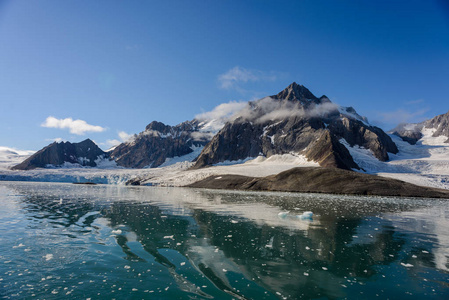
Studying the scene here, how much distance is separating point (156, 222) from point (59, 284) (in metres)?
14.6

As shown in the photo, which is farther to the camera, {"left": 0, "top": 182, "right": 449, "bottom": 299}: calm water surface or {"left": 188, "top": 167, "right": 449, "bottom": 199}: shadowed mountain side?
{"left": 188, "top": 167, "right": 449, "bottom": 199}: shadowed mountain side

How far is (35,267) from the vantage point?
12.2m

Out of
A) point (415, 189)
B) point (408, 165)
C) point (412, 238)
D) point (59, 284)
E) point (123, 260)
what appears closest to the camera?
point (59, 284)

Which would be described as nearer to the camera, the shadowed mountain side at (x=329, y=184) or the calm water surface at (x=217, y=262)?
the calm water surface at (x=217, y=262)

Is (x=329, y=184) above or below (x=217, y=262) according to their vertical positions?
below

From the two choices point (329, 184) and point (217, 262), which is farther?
point (329, 184)

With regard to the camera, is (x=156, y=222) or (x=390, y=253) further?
(x=156, y=222)

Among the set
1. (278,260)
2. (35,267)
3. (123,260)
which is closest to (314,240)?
(278,260)

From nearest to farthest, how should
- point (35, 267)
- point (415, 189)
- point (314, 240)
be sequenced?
point (35, 267) < point (314, 240) < point (415, 189)

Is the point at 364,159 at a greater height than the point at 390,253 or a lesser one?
greater

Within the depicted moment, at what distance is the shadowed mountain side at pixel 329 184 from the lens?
301 ft

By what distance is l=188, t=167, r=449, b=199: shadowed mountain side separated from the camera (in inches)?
3610

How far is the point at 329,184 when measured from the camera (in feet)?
344

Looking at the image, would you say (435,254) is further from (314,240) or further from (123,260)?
(123,260)
